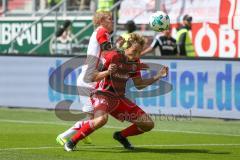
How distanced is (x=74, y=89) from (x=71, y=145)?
Answer: 8.81 m

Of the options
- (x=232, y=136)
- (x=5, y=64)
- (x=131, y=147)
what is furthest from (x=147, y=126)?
(x=5, y=64)

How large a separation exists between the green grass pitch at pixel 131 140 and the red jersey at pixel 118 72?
3.33 feet

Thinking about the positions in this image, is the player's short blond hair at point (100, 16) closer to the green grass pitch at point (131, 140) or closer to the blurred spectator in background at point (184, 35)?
the green grass pitch at point (131, 140)

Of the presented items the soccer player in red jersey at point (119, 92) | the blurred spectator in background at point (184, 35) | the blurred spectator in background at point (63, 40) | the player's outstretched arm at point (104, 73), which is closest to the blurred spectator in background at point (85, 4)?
the blurred spectator in background at point (63, 40)

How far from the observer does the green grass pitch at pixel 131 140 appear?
12758mm

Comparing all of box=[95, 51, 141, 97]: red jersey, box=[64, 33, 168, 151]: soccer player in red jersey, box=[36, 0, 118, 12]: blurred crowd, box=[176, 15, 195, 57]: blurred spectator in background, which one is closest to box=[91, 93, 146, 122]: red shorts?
box=[64, 33, 168, 151]: soccer player in red jersey

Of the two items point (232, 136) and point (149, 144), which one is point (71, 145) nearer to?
point (149, 144)

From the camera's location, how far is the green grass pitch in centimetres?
1276

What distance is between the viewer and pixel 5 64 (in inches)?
912

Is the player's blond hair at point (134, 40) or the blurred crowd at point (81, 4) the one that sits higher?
the player's blond hair at point (134, 40)

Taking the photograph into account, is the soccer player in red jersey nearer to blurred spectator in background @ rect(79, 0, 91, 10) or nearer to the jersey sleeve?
the jersey sleeve

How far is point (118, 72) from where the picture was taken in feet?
43.6

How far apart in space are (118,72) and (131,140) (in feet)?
8.34

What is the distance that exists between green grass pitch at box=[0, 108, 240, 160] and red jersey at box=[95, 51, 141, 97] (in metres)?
1.01
